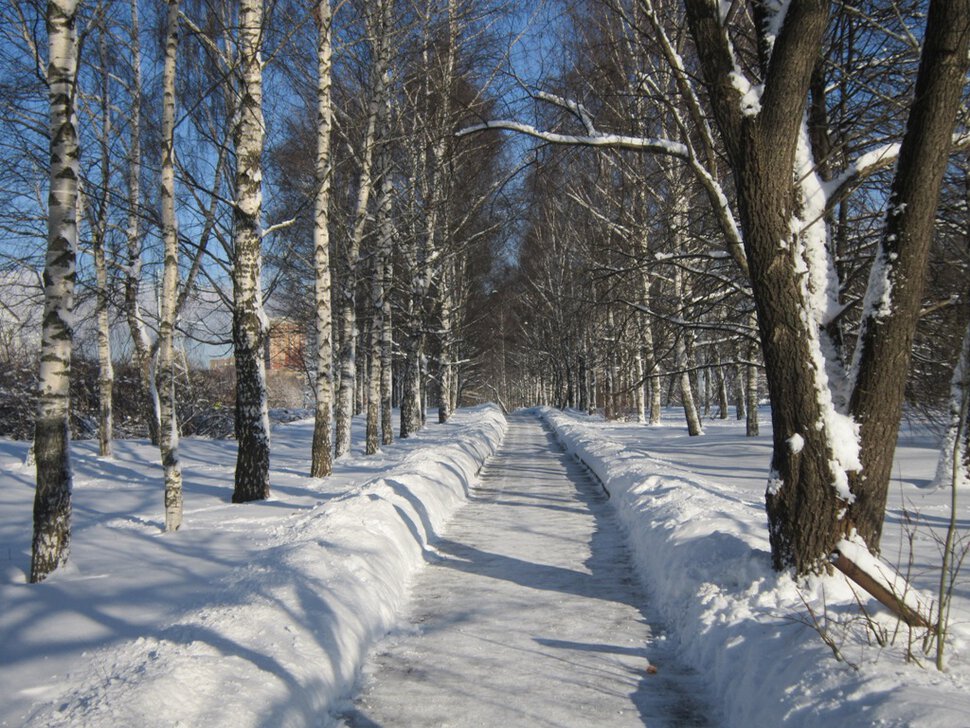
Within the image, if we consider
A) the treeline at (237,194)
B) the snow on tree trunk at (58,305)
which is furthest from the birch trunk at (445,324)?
the snow on tree trunk at (58,305)

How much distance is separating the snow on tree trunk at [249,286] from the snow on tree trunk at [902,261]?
23.4 feet

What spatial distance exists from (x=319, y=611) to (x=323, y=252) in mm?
8577

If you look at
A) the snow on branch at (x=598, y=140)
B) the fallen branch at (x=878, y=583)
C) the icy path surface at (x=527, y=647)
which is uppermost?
the snow on branch at (x=598, y=140)

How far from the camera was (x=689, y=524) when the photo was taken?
256 inches

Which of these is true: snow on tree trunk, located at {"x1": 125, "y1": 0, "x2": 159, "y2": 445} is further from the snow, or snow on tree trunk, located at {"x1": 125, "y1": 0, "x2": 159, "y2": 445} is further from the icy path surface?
the snow

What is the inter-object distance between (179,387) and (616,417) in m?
18.1

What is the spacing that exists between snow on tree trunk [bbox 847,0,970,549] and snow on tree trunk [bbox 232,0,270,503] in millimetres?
7143

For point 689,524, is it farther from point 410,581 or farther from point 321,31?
point 321,31

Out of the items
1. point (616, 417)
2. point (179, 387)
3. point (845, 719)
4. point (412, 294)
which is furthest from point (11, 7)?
point (616, 417)

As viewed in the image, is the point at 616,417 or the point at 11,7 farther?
the point at 616,417

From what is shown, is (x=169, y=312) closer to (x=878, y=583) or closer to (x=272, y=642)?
(x=272, y=642)

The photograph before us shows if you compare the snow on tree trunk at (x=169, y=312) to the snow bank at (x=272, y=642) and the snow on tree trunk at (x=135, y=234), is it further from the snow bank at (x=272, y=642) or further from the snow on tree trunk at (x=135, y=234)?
A: the snow on tree trunk at (x=135, y=234)

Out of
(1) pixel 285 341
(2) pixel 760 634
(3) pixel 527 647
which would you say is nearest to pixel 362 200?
(3) pixel 527 647

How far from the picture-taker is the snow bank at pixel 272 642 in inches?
125
